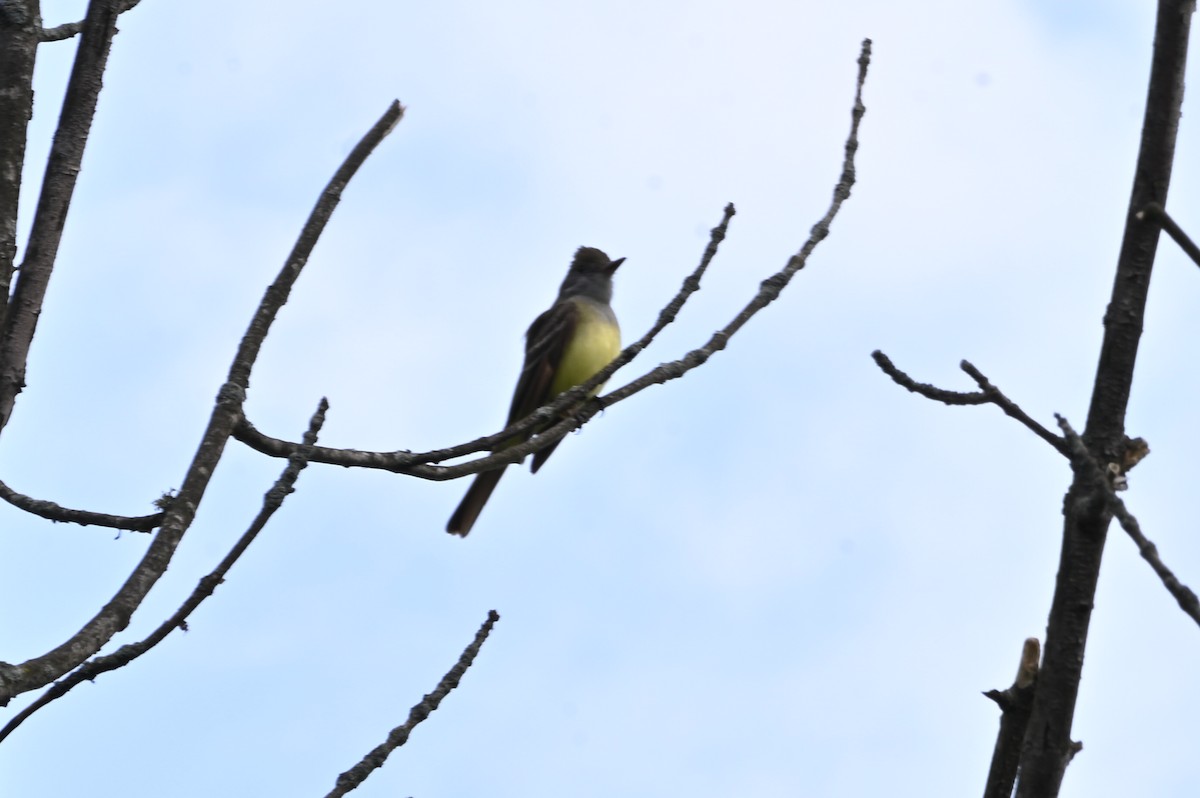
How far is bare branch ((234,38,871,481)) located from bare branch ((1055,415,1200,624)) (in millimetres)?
2046

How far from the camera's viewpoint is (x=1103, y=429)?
9.89 feet

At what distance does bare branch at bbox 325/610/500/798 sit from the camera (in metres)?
3.98

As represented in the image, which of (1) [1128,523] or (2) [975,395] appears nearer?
(1) [1128,523]

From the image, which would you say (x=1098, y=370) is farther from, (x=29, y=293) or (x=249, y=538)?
(x=29, y=293)

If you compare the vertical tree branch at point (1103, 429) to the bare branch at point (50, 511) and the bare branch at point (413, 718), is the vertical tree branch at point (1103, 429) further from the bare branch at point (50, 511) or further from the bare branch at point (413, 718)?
the bare branch at point (50, 511)

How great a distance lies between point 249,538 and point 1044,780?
207cm

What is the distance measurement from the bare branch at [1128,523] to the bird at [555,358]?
7120mm

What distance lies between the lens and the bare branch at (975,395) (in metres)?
2.99

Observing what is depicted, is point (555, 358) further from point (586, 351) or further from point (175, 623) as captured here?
point (175, 623)

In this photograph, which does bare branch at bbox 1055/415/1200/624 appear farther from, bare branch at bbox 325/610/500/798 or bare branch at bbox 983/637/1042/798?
bare branch at bbox 325/610/500/798

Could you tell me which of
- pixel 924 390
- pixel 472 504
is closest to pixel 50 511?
pixel 924 390

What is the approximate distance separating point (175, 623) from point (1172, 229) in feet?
8.21

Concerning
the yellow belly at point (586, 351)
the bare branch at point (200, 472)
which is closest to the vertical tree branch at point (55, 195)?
the bare branch at point (200, 472)

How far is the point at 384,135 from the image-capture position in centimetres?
409
